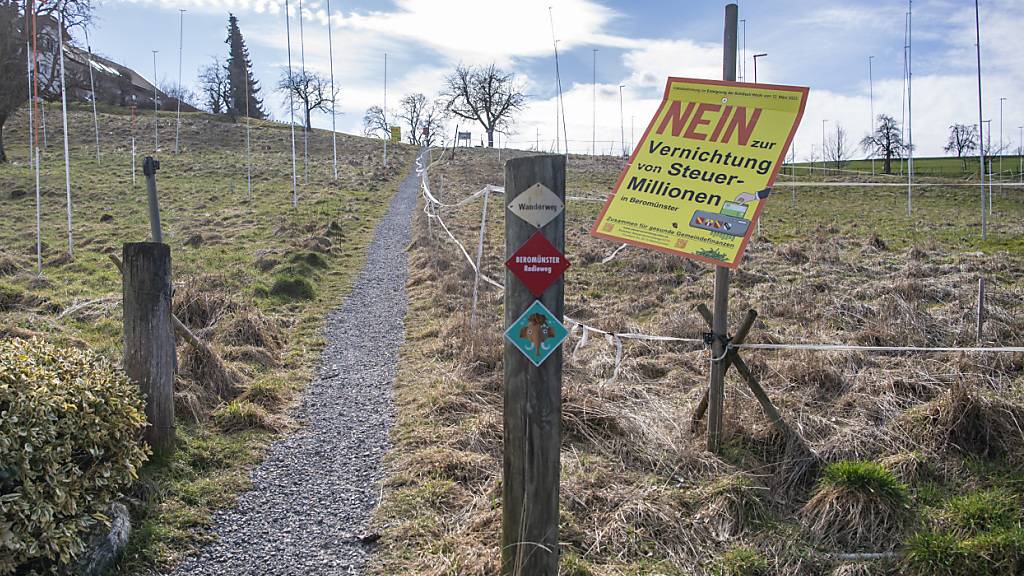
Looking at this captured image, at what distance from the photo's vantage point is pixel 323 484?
4844 millimetres

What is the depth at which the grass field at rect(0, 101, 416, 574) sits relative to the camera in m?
4.75

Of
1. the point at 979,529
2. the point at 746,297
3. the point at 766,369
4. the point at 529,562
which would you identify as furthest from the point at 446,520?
the point at 746,297

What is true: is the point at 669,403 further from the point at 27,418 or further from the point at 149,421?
the point at 27,418

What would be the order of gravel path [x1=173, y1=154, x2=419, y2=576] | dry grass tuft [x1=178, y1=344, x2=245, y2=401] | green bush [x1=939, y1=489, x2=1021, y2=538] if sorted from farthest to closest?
dry grass tuft [x1=178, y1=344, x2=245, y2=401] → gravel path [x1=173, y1=154, x2=419, y2=576] → green bush [x1=939, y1=489, x2=1021, y2=538]

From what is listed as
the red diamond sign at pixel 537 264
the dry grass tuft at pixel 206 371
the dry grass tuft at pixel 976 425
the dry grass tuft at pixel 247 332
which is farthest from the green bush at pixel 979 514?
the dry grass tuft at pixel 247 332

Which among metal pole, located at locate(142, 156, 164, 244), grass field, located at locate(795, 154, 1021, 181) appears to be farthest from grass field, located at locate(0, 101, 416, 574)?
grass field, located at locate(795, 154, 1021, 181)

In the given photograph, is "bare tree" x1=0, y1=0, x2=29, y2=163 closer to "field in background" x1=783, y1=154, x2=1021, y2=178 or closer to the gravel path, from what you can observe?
the gravel path

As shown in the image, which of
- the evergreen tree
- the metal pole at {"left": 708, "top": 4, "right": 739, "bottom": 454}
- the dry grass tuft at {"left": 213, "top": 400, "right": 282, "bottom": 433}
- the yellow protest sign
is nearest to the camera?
the yellow protest sign

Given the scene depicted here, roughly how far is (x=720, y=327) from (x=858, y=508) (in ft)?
4.61

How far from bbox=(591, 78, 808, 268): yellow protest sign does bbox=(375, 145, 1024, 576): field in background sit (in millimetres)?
1583

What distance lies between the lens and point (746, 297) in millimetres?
9500

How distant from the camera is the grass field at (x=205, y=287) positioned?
4.75 m

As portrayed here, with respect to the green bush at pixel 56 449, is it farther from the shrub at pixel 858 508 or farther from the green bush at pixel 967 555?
the green bush at pixel 967 555

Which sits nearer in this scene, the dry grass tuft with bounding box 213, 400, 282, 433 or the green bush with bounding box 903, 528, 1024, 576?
the green bush with bounding box 903, 528, 1024, 576
